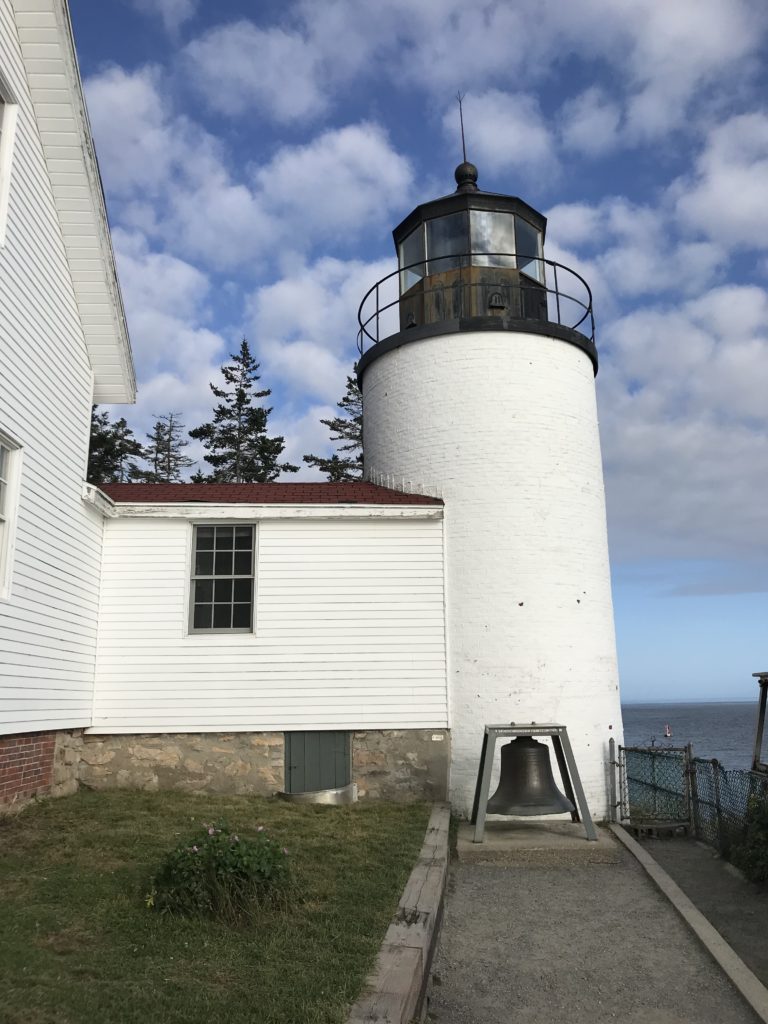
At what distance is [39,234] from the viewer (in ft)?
33.2

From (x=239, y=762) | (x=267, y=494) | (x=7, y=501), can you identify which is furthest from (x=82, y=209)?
(x=239, y=762)

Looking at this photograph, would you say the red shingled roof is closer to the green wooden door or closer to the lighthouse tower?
the lighthouse tower

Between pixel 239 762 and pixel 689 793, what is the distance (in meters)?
6.99

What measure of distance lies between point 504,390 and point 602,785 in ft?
21.9

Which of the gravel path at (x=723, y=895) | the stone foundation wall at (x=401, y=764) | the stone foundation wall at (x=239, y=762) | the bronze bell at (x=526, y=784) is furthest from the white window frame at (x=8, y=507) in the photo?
the gravel path at (x=723, y=895)

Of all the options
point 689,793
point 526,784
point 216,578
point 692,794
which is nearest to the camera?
point 526,784

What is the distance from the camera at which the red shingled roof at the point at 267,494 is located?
12.9 m

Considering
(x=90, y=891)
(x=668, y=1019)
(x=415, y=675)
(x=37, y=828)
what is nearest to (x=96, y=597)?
(x=37, y=828)

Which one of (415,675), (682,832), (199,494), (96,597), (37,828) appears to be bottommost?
(682,832)

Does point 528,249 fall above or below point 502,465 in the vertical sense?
above

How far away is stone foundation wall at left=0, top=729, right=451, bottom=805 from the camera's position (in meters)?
12.0

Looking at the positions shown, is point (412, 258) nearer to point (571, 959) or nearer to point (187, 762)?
point (187, 762)

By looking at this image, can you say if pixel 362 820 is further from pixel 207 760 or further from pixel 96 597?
pixel 96 597

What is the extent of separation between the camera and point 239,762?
12.1m
